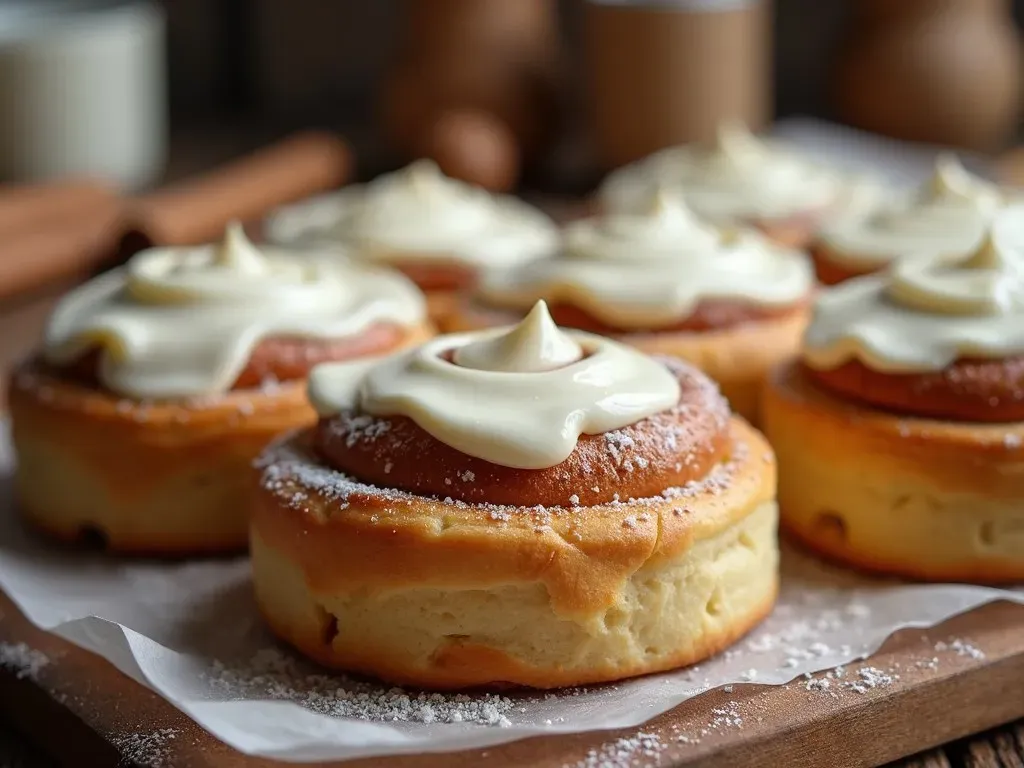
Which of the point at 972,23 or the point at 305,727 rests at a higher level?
the point at 972,23

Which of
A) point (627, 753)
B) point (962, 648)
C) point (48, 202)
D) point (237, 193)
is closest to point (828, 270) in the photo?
point (962, 648)

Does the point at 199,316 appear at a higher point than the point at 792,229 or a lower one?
higher

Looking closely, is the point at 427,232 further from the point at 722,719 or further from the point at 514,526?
the point at 722,719

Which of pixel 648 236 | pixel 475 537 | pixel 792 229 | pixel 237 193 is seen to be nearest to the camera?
pixel 475 537

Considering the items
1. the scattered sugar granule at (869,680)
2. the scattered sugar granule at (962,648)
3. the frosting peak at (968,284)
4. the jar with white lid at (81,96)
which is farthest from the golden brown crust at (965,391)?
the jar with white lid at (81,96)

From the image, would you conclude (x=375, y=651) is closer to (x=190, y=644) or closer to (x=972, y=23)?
(x=190, y=644)

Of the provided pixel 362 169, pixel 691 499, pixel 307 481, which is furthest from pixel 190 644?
pixel 362 169

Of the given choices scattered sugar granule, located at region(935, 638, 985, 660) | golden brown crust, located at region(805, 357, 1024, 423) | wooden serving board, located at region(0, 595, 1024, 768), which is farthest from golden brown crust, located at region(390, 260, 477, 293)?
scattered sugar granule, located at region(935, 638, 985, 660)
